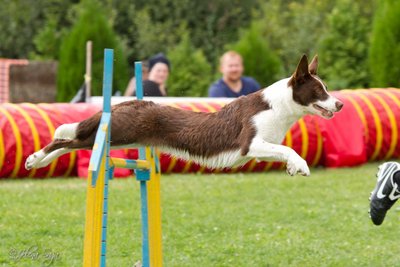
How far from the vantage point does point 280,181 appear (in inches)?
399

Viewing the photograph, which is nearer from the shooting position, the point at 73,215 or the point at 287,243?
the point at 287,243

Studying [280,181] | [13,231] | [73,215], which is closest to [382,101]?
[280,181]

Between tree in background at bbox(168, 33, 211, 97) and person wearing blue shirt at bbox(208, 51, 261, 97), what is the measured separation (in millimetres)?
6698

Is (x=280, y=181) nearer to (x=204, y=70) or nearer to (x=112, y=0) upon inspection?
(x=204, y=70)

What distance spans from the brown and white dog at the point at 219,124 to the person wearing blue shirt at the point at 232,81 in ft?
21.0

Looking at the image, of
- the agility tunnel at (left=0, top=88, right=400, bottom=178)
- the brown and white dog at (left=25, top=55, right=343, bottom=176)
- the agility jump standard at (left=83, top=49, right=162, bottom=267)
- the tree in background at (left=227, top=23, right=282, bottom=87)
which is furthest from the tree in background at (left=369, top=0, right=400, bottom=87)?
the agility jump standard at (left=83, top=49, right=162, bottom=267)

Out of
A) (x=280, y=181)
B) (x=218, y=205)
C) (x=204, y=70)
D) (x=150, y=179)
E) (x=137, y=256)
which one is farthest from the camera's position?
(x=204, y=70)

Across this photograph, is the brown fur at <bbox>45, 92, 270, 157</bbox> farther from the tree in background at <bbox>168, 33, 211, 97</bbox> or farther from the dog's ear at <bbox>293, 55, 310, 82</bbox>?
the tree in background at <bbox>168, 33, 211, 97</bbox>

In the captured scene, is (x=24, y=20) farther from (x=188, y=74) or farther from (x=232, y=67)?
(x=232, y=67)

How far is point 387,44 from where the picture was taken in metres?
15.5

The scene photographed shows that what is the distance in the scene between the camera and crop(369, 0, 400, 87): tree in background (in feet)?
50.4

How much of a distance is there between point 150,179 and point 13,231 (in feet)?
6.97

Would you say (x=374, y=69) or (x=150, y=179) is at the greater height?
(x=150, y=179)

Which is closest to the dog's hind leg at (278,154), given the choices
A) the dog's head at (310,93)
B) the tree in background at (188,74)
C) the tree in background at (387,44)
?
the dog's head at (310,93)
